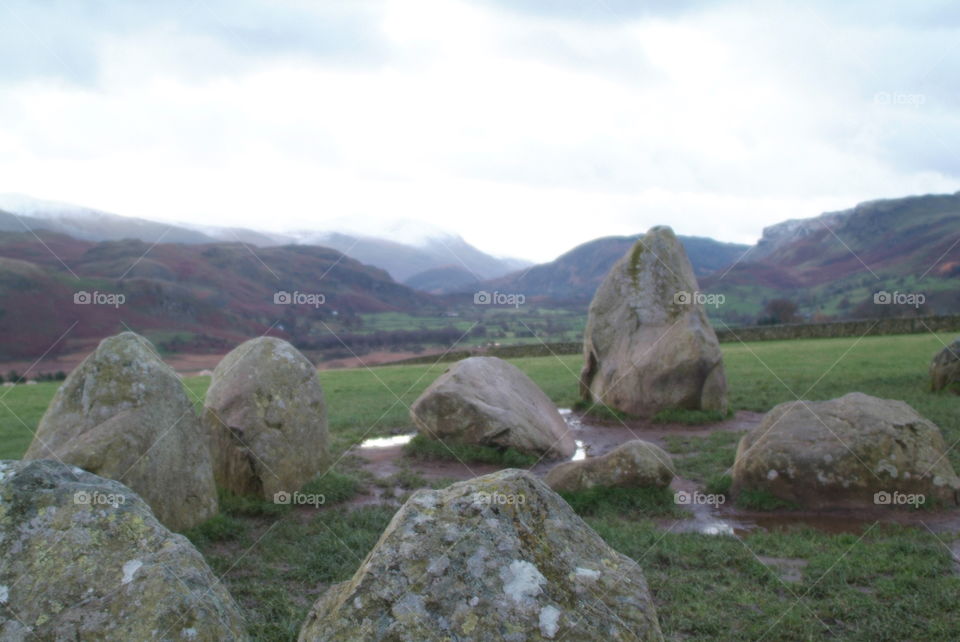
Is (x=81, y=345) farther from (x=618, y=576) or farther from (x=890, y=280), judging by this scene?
(x=890, y=280)

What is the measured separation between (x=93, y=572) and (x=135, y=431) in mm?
4715

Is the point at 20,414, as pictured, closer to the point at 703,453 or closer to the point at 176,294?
the point at 703,453

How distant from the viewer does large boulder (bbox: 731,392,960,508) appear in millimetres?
10156

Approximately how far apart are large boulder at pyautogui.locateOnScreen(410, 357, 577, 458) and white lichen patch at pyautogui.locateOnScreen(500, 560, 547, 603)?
10.3 metres

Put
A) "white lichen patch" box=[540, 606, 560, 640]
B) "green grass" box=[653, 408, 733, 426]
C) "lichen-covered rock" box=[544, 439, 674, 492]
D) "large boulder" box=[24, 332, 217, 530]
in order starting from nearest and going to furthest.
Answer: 1. "white lichen patch" box=[540, 606, 560, 640]
2. "large boulder" box=[24, 332, 217, 530]
3. "lichen-covered rock" box=[544, 439, 674, 492]
4. "green grass" box=[653, 408, 733, 426]

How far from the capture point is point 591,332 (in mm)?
20547

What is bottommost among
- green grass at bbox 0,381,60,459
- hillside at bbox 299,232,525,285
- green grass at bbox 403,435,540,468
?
green grass at bbox 0,381,60,459

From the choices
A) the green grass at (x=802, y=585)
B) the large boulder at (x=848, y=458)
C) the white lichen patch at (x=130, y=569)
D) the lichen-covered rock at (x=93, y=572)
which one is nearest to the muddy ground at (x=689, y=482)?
the large boulder at (x=848, y=458)

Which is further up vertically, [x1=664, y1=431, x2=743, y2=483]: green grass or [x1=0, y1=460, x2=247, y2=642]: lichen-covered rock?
[x1=0, y1=460, x2=247, y2=642]: lichen-covered rock

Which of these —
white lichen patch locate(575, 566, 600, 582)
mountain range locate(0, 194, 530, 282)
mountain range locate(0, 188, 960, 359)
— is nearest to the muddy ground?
mountain range locate(0, 188, 960, 359)

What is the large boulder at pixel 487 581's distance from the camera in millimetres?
3775

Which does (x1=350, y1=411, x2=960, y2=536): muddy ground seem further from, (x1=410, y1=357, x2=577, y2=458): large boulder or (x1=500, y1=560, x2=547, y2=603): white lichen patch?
(x1=500, y1=560, x2=547, y2=603): white lichen patch

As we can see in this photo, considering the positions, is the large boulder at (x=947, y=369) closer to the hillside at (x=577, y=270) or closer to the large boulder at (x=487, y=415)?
the large boulder at (x=487, y=415)

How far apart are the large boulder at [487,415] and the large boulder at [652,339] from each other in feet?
12.3
